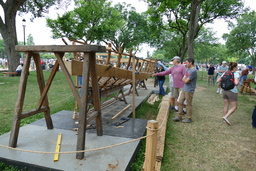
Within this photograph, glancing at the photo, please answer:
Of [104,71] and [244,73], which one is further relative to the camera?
[244,73]

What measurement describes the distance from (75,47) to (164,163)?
8.26ft

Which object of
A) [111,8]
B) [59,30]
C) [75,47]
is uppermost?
[111,8]

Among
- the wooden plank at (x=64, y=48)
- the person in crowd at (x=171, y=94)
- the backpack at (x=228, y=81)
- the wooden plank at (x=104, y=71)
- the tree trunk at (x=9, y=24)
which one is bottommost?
the person in crowd at (x=171, y=94)

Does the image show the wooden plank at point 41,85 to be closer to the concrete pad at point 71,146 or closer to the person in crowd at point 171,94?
the concrete pad at point 71,146

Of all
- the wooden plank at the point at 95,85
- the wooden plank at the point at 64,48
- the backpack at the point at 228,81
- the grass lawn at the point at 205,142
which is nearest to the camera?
the wooden plank at the point at 64,48

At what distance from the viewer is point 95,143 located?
3385mm

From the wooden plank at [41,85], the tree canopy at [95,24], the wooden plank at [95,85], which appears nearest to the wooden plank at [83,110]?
the wooden plank at [95,85]

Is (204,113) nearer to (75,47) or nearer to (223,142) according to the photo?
(223,142)


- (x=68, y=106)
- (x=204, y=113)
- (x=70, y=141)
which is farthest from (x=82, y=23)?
(x=70, y=141)

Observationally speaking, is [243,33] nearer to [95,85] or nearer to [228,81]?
[228,81]

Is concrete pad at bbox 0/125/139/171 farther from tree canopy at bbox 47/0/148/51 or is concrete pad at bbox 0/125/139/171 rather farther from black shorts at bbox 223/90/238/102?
tree canopy at bbox 47/0/148/51

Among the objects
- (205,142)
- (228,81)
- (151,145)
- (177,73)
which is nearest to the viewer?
(151,145)

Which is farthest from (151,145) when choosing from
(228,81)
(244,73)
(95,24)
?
(95,24)

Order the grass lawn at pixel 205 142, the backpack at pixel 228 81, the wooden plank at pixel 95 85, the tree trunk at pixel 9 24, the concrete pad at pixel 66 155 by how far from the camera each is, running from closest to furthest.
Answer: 1. the concrete pad at pixel 66 155
2. the wooden plank at pixel 95 85
3. the grass lawn at pixel 205 142
4. the backpack at pixel 228 81
5. the tree trunk at pixel 9 24
